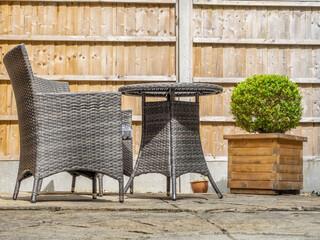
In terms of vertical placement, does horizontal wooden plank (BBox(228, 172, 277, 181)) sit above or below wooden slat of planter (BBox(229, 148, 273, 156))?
below

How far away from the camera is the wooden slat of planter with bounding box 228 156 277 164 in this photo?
4438 mm

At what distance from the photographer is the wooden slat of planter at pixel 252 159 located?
4.44 metres

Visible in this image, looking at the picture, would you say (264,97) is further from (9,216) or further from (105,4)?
(9,216)

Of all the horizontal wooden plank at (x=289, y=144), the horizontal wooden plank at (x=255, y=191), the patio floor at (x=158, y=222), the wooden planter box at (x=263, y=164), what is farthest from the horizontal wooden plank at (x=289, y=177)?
the patio floor at (x=158, y=222)

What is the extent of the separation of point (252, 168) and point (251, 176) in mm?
66

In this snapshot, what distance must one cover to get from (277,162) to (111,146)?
5.86ft

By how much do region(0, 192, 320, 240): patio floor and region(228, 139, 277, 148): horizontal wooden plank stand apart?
5.52ft

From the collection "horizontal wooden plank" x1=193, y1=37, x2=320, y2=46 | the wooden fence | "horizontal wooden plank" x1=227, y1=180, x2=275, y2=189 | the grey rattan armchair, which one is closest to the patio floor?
the grey rattan armchair

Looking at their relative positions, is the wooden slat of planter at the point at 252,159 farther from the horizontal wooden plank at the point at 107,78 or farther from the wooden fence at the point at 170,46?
the horizontal wooden plank at the point at 107,78

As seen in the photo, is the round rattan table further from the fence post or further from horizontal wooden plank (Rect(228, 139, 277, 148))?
the fence post

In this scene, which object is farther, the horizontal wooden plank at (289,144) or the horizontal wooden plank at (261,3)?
the horizontal wooden plank at (261,3)

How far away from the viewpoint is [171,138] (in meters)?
3.48

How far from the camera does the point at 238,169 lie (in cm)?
457

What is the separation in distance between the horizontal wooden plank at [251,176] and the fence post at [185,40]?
117 centimetres
